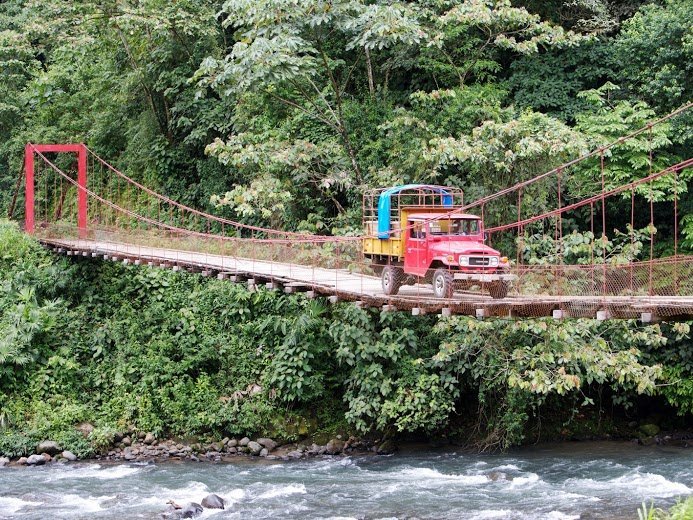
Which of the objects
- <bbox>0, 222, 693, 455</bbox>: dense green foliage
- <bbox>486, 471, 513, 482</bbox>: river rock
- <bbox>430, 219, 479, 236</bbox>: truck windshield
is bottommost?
<bbox>486, 471, 513, 482</bbox>: river rock

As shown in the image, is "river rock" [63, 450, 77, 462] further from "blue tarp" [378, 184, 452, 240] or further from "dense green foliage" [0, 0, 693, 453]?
"blue tarp" [378, 184, 452, 240]

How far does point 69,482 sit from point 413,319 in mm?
5046

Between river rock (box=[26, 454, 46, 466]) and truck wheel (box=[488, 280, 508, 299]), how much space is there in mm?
6542

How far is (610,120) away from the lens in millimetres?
15164

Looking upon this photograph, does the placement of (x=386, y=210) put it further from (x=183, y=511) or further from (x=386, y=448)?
(x=183, y=511)

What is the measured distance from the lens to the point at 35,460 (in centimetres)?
1302

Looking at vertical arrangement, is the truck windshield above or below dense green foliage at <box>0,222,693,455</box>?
above

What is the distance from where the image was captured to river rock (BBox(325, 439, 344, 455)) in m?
13.6

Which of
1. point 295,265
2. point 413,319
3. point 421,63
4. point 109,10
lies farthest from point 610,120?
point 109,10

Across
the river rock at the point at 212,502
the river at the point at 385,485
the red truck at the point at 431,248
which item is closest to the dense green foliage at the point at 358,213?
the river at the point at 385,485

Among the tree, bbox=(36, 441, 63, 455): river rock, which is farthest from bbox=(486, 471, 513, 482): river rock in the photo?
the tree

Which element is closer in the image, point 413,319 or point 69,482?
point 69,482

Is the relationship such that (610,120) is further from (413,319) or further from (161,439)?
(161,439)

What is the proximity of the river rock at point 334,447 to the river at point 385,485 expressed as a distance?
349 mm
